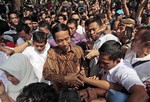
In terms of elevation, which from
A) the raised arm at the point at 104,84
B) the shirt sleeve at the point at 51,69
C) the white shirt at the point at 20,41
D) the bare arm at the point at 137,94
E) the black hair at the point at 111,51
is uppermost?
the black hair at the point at 111,51

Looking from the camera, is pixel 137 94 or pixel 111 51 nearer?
pixel 137 94

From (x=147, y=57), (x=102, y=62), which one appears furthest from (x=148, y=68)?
(x=102, y=62)

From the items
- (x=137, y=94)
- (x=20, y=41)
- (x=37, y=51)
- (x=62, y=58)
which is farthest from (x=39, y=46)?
(x=137, y=94)

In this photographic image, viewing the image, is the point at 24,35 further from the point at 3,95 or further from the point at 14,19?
the point at 3,95

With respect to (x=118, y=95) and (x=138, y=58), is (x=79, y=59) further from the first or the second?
(x=118, y=95)

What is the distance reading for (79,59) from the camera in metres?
3.12

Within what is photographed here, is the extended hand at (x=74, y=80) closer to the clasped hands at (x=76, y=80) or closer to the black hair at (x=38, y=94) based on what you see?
the clasped hands at (x=76, y=80)

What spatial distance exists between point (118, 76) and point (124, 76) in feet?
0.22

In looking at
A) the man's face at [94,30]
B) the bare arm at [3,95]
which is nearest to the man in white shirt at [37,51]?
the man's face at [94,30]

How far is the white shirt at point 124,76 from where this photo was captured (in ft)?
6.96

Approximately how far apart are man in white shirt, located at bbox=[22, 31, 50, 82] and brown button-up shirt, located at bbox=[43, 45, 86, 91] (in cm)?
90

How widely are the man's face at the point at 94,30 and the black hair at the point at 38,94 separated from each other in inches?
72.8

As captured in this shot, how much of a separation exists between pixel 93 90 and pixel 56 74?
74cm

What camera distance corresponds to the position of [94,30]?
12.2 feet
